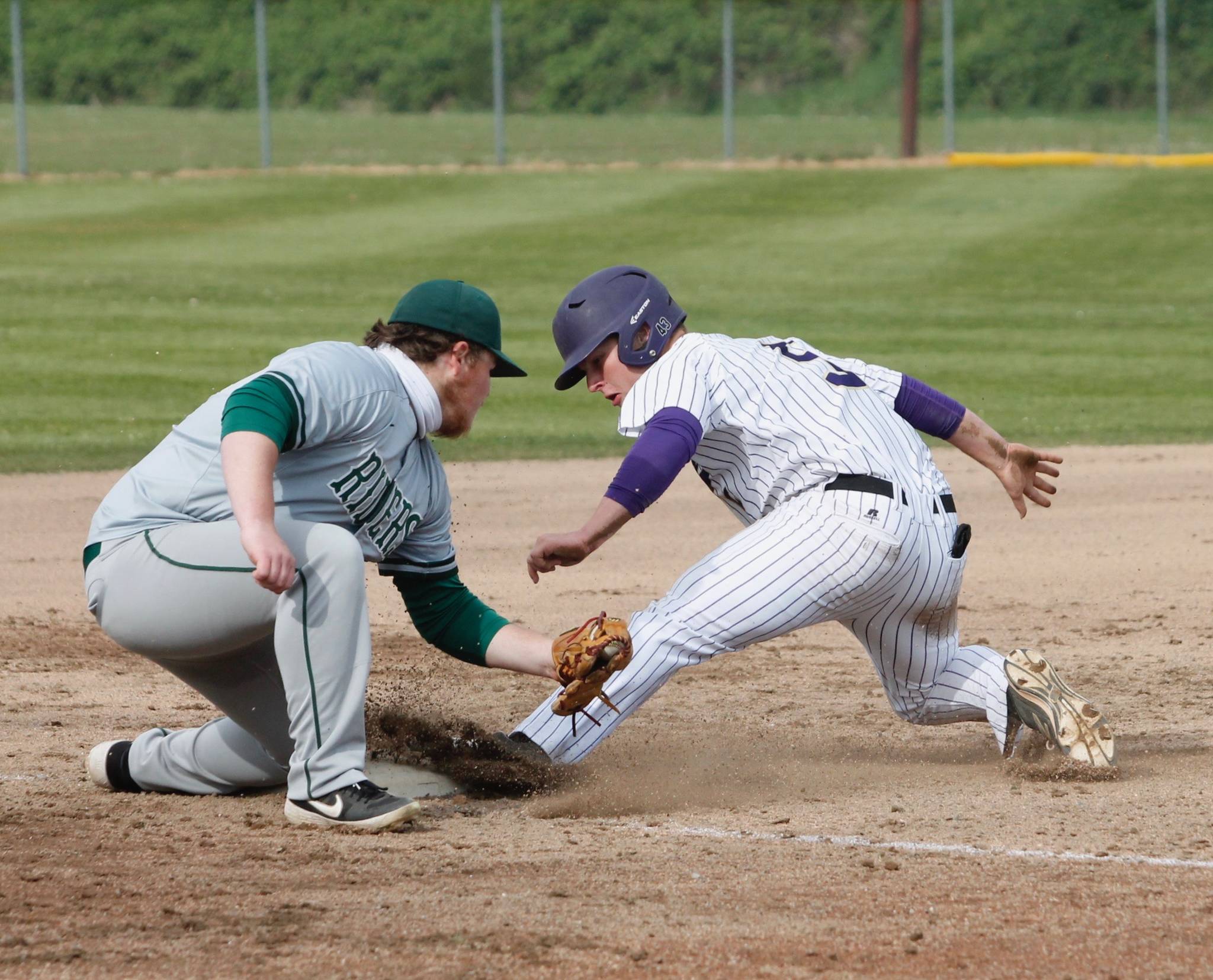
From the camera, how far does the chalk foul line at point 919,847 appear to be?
134 inches

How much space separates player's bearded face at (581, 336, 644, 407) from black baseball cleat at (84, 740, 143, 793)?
143 cm

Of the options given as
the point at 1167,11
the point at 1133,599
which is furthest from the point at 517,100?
the point at 1133,599

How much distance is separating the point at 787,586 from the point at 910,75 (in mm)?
20178

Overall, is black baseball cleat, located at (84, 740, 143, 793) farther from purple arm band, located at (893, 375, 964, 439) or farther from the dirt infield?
purple arm band, located at (893, 375, 964, 439)

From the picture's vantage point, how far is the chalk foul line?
3393mm

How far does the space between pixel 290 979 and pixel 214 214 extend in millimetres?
18202

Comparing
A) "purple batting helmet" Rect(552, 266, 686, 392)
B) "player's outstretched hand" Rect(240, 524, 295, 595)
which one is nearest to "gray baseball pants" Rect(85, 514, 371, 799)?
"player's outstretched hand" Rect(240, 524, 295, 595)

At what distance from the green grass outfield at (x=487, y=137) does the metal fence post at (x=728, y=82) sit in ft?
1.53

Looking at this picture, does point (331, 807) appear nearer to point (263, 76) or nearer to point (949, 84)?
point (263, 76)

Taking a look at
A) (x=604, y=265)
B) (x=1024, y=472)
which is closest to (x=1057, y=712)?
(x=1024, y=472)

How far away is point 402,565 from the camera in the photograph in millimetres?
4070

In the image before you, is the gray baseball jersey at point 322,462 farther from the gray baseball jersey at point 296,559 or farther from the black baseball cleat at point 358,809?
the black baseball cleat at point 358,809

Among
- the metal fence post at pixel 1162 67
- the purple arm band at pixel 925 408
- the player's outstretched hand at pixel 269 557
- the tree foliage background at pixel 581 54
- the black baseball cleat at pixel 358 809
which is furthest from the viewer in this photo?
the tree foliage background at pixel 581 54

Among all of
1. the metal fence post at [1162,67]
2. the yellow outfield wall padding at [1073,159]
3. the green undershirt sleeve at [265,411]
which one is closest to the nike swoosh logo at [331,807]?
the green undershirt sleeve at [265,411]
